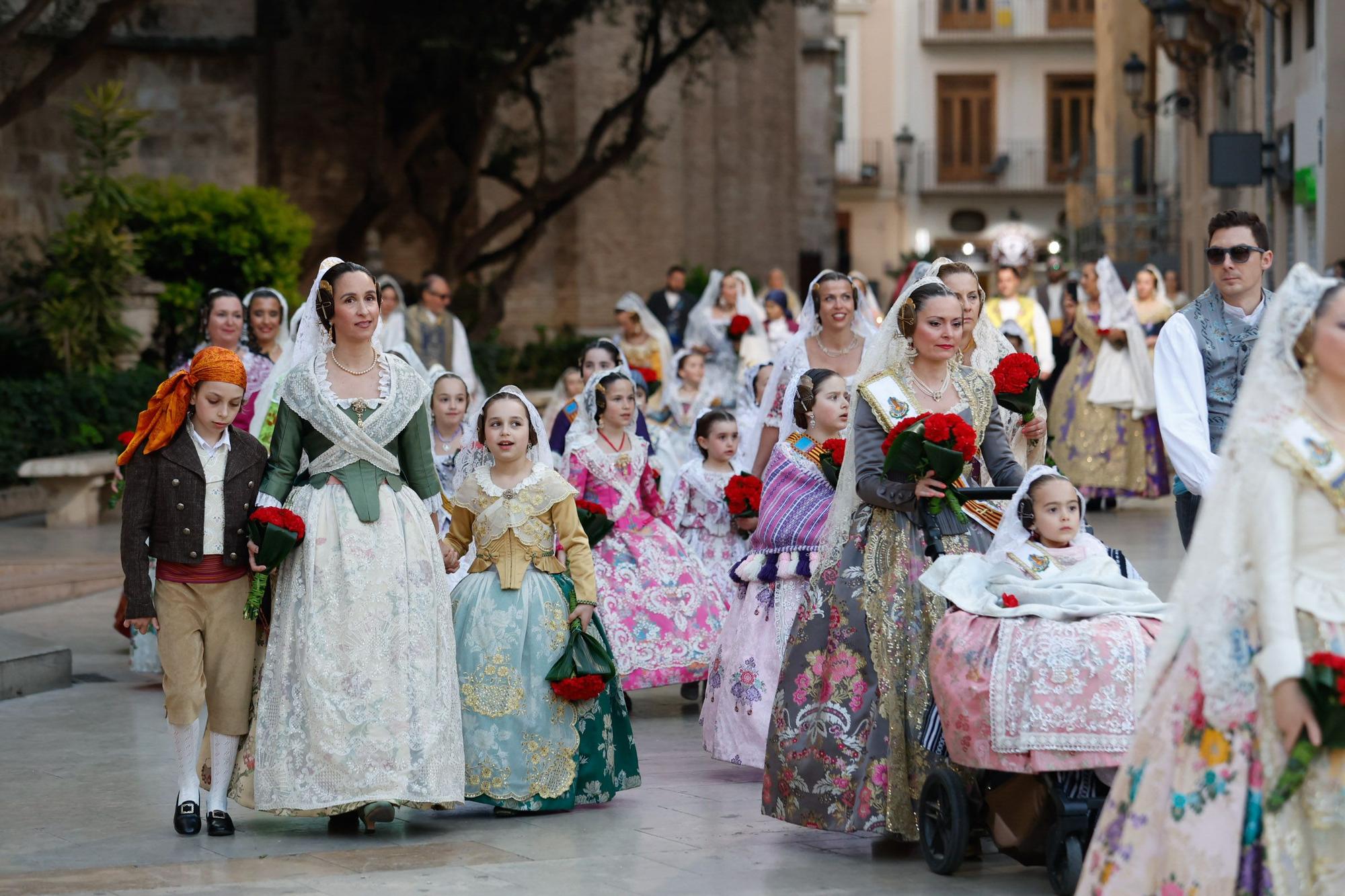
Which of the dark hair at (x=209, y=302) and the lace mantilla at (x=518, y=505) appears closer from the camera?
the lace mantilla at (x=518, y=505)

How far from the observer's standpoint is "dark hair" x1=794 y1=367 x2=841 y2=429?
8.20m

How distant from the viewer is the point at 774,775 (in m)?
6.71

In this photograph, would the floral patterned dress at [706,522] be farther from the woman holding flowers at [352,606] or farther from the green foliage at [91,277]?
the green foliage at [91,277]

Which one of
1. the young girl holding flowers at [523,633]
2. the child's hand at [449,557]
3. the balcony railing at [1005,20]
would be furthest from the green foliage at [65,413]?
the balcony railing at [1005,20]

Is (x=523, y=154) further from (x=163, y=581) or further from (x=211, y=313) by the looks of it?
(x=163, y=581)

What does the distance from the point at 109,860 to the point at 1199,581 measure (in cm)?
382

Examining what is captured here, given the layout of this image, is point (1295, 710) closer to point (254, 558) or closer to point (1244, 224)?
point (1244, 224)

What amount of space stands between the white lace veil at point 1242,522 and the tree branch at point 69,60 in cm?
1472

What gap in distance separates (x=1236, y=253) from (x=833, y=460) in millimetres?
1576

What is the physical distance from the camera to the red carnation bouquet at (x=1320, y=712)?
4.24 m

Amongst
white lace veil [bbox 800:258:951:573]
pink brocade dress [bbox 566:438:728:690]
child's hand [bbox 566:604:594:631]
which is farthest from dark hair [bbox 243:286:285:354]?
white lace veil [bbox 800:258:951:573]

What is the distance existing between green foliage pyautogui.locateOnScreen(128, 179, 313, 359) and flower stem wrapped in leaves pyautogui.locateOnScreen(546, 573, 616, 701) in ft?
40.0

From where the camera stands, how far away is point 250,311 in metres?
10.2

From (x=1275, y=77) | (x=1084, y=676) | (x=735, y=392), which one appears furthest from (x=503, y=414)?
(x=1275, y=77)
